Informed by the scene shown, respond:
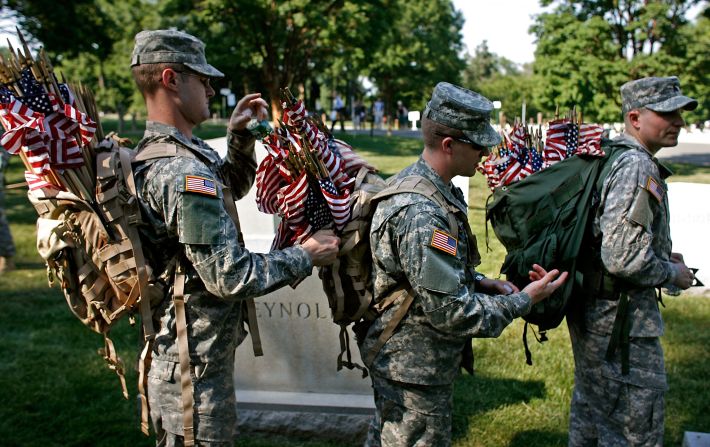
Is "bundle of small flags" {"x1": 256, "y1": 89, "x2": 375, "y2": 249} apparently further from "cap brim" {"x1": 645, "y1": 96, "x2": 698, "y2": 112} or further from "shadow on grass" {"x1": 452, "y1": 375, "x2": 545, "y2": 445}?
"shadow on grass" {"x1": 452, "y1": 375, "x2": 545, "y2": 445}

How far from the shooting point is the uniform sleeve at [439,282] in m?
2.41

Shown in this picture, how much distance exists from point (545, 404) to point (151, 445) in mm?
2912

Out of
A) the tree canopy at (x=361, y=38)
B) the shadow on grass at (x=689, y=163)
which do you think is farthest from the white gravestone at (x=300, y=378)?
the shadow on grass at (x=689, y=163)

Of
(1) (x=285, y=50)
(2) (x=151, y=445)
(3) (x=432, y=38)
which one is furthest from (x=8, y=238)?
(3) (x=432, y=38)

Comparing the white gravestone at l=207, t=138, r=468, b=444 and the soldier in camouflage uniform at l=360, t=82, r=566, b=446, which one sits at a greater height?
the soldier in camouflage uniform at l=360, t=82, r=566, b=446

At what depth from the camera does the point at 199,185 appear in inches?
95.7

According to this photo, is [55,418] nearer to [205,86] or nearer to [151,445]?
[151,445]

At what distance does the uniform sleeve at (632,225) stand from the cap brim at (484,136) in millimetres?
764

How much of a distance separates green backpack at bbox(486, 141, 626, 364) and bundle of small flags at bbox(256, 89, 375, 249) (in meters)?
0.93

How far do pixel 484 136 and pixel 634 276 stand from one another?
1011mm

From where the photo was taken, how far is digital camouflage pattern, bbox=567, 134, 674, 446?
2889mm

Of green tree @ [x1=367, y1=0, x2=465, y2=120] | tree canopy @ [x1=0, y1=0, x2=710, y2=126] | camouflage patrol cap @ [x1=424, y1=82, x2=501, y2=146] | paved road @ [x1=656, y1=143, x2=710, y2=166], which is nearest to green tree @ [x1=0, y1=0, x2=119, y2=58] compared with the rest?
tree canopy @ [x1=0, y1=0, x2=710, y2=126]

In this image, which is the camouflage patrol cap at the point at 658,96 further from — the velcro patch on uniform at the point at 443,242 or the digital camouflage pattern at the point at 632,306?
the velcro patch on uniform at the point at 443,242

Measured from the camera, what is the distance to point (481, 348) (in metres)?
5.92
